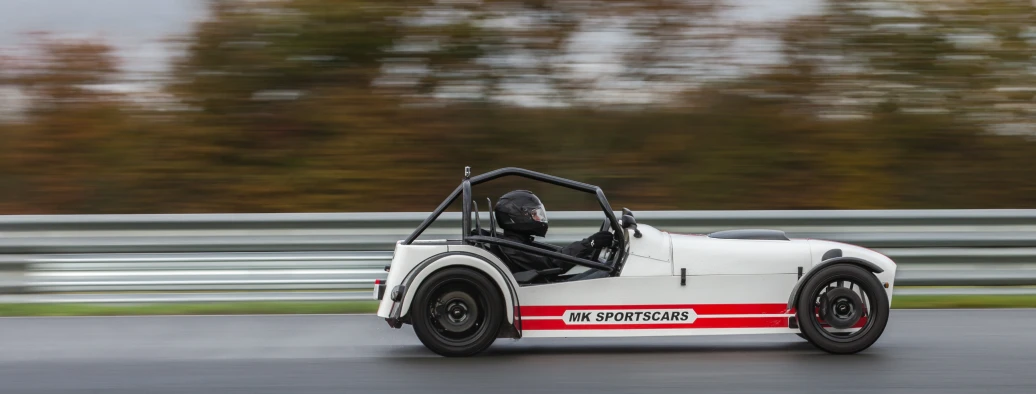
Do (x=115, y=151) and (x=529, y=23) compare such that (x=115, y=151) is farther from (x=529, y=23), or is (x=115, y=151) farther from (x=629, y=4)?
(x=629, y=4)

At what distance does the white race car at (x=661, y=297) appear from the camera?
593 cm

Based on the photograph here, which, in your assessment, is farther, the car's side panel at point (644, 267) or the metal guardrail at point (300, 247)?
the metal guardrail at point (300, 247)

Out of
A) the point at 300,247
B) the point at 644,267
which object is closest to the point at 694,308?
the point at 644,267

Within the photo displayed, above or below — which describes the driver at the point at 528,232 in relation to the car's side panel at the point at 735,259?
above

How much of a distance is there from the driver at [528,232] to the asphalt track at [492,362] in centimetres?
51

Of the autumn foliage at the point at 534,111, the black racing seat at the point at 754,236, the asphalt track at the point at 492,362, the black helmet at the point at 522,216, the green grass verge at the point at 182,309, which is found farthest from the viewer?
the autumn foliage at the point at 534,111

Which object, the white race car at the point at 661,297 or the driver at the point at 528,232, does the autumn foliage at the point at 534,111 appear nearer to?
the driver at the point at 528,232

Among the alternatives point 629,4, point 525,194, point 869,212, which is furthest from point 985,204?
point 525,194

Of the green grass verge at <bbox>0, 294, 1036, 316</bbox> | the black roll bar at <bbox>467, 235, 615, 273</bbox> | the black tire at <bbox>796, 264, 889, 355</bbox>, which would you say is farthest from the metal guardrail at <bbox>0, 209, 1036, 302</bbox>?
the black tire at <bbox>796, 264, 889, 355</bbox>

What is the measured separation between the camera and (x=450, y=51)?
11.1 metres

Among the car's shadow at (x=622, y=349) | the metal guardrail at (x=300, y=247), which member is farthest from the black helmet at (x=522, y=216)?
the metal guardrail at (x=300, y=247)

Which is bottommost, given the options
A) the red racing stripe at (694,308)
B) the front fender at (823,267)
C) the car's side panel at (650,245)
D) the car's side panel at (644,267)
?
the red racing stripe at (694,308)

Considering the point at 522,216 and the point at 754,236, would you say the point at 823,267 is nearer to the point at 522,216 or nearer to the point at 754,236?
the point at 754,236

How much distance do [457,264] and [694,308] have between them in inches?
51.5
